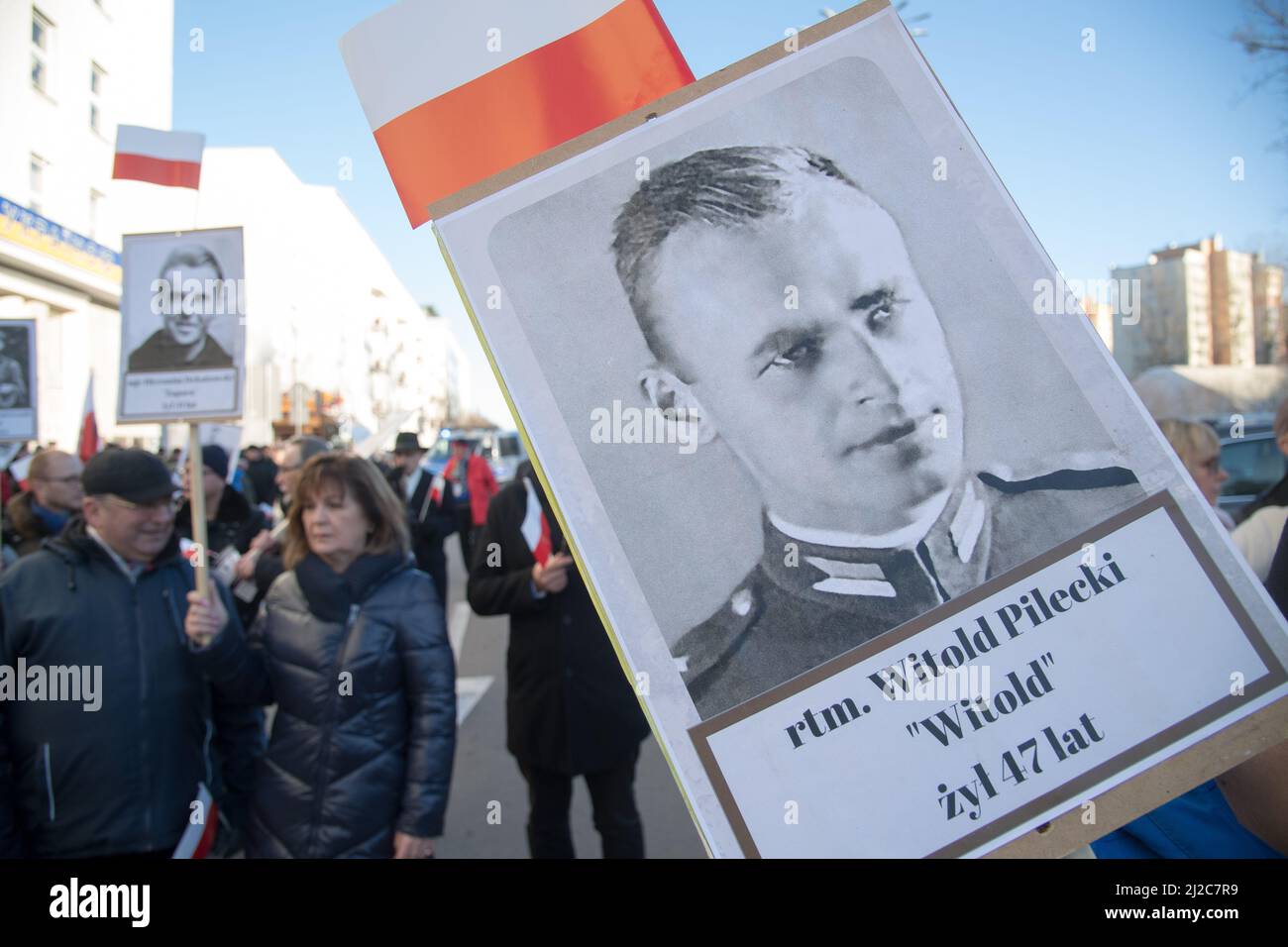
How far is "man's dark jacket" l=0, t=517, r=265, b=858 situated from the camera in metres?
2.47

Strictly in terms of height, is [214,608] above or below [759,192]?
below

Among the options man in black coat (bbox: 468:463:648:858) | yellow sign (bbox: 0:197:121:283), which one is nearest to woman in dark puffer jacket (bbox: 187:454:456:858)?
man in black coat (bbox: 468:463:648:858)

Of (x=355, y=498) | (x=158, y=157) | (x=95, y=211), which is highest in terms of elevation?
(x=95, y=211)

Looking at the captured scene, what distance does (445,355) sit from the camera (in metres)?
112

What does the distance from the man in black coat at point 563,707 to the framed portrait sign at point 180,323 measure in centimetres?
128

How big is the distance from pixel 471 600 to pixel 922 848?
291 cm

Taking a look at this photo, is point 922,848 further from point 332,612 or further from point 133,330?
point 133,330

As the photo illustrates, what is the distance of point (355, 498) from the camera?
2.89 metres

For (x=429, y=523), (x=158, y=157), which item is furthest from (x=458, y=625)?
(x=158, y=157)

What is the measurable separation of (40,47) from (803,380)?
20.0 metres

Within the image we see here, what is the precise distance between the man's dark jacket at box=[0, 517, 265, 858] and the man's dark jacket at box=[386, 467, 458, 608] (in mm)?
3083

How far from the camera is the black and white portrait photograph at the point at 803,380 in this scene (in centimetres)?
98

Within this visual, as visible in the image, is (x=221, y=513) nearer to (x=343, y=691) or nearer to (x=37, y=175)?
(x=343, y=691)

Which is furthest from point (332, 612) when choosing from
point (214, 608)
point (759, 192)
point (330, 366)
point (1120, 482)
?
point (330, 366)
